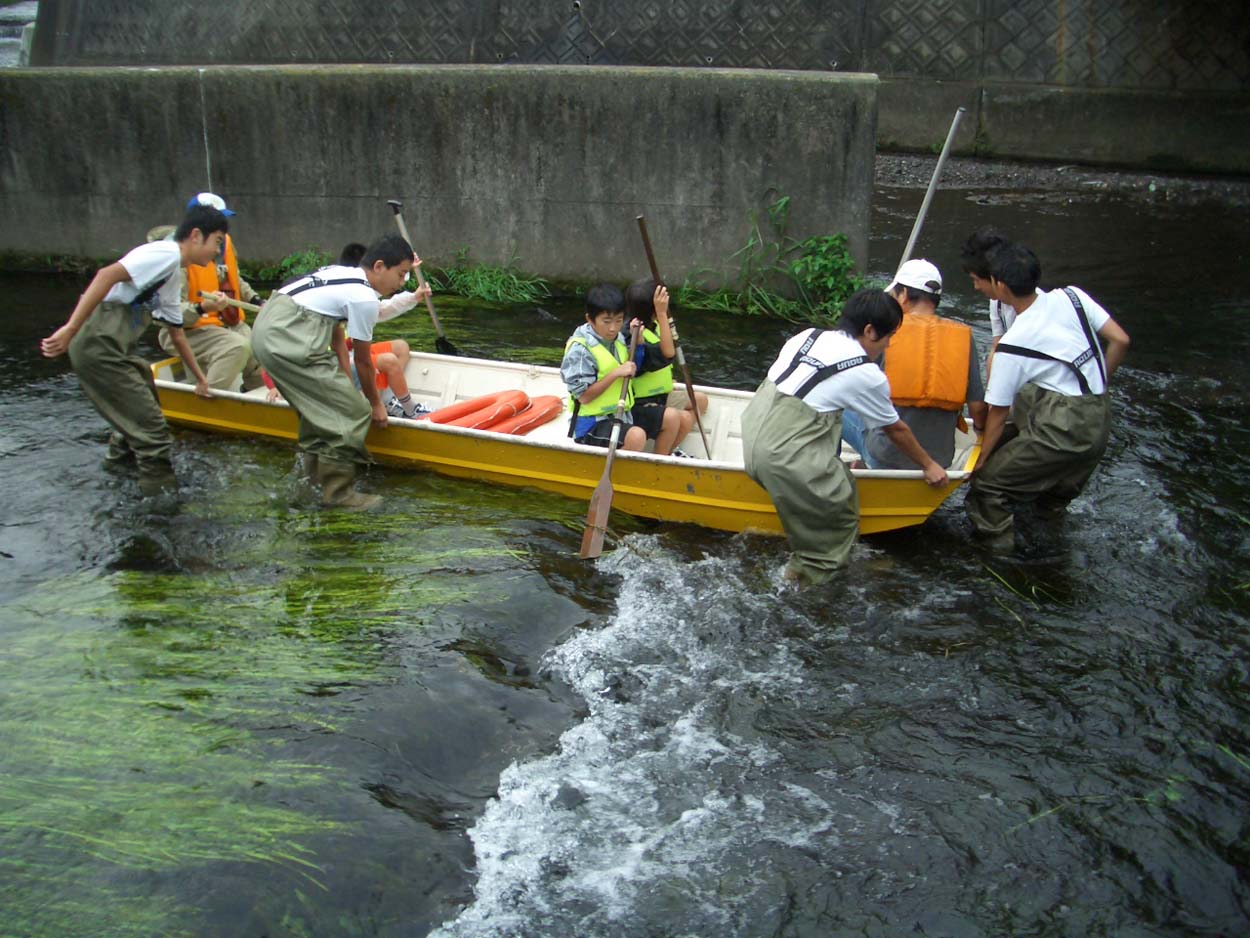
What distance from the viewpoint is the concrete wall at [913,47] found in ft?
56.4

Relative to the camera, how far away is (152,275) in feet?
25.1

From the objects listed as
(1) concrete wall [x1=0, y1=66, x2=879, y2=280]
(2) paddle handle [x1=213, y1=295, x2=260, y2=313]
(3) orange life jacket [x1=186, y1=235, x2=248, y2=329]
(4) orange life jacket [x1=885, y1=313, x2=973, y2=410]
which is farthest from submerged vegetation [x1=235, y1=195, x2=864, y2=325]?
(4) orange life jacket [x1=885, y1=313, x2=973, y2=410]

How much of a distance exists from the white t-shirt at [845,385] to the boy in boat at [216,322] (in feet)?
15.4

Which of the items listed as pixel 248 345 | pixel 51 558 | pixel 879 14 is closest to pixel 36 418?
pixel 248 345

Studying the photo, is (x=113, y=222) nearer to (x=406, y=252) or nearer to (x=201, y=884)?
(x=406, y=252)

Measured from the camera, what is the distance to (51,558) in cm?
745

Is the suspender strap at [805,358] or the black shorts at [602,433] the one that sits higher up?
the suspender strap at [805,358]

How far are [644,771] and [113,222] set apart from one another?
10710 millimetres

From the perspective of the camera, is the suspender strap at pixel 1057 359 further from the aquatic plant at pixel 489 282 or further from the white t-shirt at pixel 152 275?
the aquatic plant at pixel 489 282

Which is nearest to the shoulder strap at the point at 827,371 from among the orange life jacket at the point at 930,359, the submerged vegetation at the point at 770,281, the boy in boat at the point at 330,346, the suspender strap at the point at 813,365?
the suspender strap at the point at 813,365

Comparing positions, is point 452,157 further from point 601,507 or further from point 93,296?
point 601,507

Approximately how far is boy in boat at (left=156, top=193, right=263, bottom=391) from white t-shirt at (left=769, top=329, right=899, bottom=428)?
15.4 ft

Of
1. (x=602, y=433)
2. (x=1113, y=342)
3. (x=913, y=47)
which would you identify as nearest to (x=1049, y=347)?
(x=1113, y=342)

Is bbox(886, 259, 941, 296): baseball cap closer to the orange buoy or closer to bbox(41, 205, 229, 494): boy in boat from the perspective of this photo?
the orange buoy
